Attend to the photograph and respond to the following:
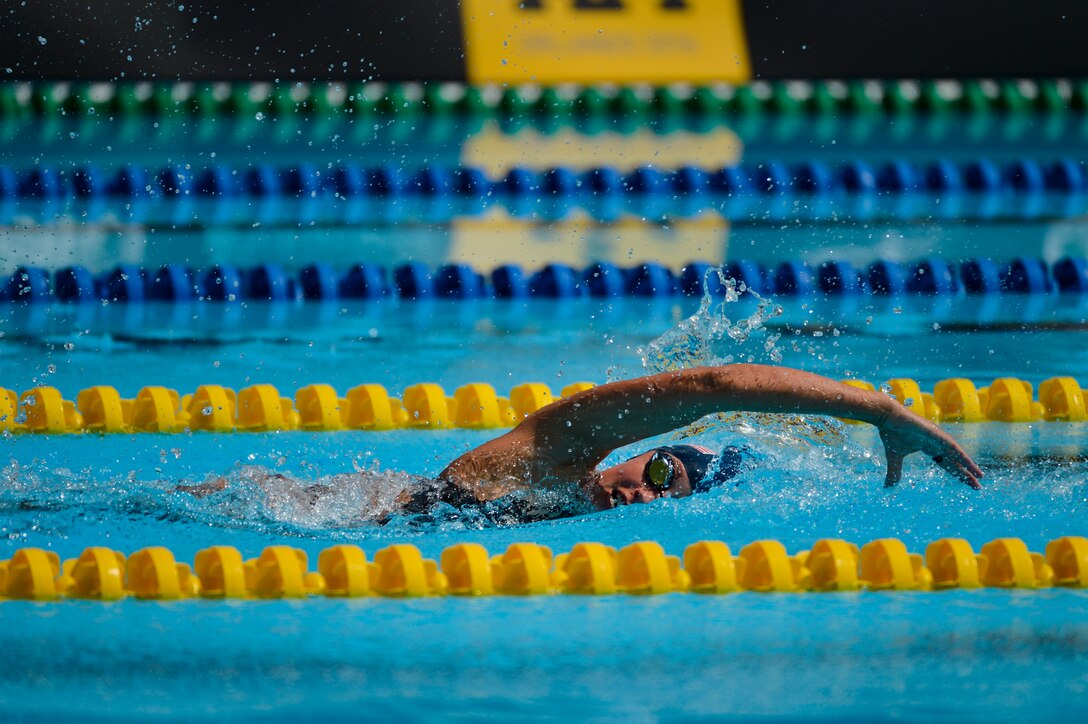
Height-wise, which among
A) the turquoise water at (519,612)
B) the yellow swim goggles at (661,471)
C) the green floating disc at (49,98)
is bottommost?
the turquoise water at (519,612)

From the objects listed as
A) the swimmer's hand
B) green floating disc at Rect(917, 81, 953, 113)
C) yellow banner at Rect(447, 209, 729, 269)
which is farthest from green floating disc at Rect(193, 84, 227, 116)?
the swimmer's hand

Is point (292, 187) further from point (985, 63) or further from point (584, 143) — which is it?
point (985, 63)

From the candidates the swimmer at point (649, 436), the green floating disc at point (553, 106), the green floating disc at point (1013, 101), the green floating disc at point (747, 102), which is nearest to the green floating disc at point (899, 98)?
the green floating disc at point (1013, 101)

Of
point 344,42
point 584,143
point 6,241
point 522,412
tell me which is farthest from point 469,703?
point 344,42

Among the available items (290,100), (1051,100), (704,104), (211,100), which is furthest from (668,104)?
(211,100)

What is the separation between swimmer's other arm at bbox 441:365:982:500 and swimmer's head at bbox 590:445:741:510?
6 centimetres

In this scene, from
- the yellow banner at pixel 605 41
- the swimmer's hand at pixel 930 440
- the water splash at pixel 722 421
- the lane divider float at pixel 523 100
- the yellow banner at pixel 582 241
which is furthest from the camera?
the yellow banner at pixel 605 41

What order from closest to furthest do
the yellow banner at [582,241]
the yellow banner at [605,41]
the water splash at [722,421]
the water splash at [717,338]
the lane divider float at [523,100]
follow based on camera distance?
1. the water splash at [722,421]
2. the water splash at [717,338]
3. the yellow banner at [582,241]
4. the lane divider float at [523,100]
5. the yellow banner at [605,41]

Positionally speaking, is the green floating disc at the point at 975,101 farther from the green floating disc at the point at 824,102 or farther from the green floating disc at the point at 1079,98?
the green floating disc at the point at 824,102

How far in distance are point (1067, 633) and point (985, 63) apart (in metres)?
6.57

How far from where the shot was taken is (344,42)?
27.2 ft

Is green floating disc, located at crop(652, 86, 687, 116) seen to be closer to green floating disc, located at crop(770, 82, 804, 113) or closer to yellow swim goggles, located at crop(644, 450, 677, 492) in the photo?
green floating disc, located at crop(770, 82, 804, 113)

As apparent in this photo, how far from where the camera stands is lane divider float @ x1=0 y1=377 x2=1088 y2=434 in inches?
160

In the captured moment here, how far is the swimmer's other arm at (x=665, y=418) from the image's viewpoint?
279 centimetres
